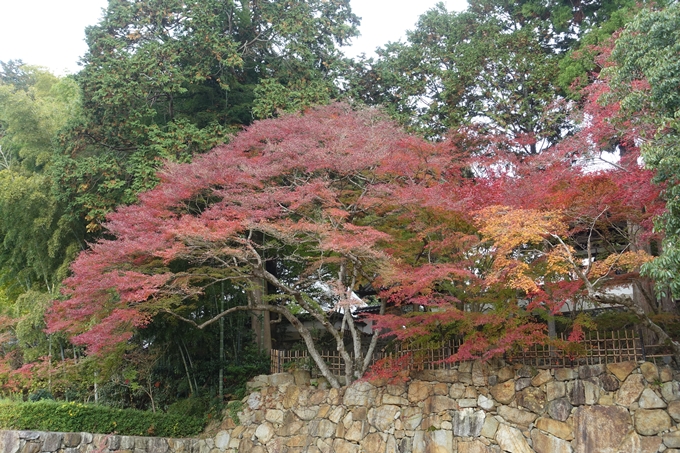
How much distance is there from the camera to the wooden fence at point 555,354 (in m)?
9.46

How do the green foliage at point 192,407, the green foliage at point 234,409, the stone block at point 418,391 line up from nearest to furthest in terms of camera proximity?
the stone block at point 418,391, the green foliage at point 234,409, the green foliage at point 192,407

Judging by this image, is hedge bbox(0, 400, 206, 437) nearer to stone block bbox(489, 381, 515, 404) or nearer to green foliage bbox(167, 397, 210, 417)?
green foliage bbox(167, 397, 210, 417)

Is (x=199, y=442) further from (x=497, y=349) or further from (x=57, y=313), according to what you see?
(x=497, y=349)

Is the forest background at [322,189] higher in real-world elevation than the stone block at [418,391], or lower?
higher

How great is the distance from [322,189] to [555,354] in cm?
490

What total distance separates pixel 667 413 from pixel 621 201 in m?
3.19

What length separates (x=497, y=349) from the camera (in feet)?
30.7

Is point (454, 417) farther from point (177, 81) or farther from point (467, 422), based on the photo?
point (177, 81)

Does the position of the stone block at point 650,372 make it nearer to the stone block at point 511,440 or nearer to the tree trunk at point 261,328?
the stone block at point 511,440

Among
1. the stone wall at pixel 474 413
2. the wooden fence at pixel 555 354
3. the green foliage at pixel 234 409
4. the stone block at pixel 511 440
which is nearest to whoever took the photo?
the stone wall at pixel 474 413

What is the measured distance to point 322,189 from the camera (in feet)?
36.0

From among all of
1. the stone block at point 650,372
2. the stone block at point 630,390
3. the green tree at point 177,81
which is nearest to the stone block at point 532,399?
the stone block at point 630,390

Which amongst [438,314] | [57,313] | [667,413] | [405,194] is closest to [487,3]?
[405,194]

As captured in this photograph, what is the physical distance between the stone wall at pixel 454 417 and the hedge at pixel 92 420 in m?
0.26
